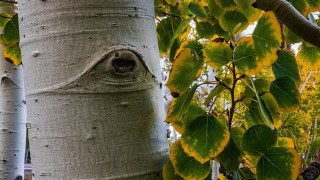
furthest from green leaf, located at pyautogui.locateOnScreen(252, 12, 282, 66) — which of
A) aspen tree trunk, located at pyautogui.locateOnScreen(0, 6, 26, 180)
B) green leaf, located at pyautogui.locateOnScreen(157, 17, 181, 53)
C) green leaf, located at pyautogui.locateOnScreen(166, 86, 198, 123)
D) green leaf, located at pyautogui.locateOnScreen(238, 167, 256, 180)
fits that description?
aspen tree trunk, located at pyautogui.locateOnScreen(0, 6, 26, 180)

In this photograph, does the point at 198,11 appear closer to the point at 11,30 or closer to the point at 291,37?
the point at 291,37

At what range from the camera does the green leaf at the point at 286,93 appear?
486mm

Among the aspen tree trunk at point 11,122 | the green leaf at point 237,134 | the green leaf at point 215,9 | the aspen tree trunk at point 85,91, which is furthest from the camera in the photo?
the aspen tree trunk at point 11,122

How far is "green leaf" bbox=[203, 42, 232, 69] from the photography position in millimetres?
458

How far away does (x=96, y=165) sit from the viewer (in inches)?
16.4

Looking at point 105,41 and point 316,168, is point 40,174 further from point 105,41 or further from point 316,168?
point 316,168

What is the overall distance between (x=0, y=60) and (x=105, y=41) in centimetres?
97

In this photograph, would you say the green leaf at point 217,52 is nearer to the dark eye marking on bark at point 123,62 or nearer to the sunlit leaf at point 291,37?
the dark eye marking on bark at point 123,62

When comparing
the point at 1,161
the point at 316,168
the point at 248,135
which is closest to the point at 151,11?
the point at 248,135

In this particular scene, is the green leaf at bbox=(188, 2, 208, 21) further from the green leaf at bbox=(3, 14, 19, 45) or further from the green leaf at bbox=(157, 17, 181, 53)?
the green leaf at bbox=(3, 14, 19, 45)

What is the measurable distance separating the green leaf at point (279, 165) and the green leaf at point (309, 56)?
29cm

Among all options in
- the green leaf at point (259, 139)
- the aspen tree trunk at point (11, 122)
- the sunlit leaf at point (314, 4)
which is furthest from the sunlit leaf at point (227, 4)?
the aspen tree trunk at point (11, 122)

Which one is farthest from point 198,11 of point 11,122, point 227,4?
point 11,122

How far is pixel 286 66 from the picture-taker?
523mm
